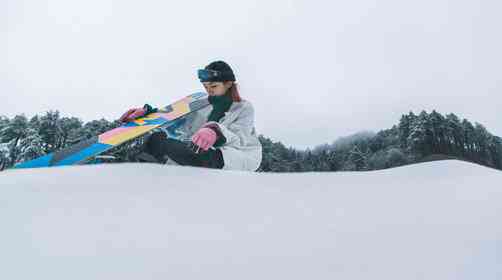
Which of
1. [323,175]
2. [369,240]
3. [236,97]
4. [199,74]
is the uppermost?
[199,74]

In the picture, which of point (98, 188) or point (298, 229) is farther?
point (98, 188)

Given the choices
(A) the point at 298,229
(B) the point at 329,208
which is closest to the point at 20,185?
(A) the point at 298,229

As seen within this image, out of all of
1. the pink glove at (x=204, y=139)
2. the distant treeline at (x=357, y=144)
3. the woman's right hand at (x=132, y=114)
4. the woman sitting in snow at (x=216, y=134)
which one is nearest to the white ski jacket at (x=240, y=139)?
the woman sitting in snow at (x=216, y=134)

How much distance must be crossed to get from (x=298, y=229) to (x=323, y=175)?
0.65m

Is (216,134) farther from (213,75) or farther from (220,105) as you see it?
(213,75)

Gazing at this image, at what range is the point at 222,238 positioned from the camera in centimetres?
60

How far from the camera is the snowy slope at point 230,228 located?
1.61 feet

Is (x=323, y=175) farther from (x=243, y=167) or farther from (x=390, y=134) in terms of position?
(x=390, y=134)

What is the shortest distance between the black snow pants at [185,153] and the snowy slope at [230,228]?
2.13ft

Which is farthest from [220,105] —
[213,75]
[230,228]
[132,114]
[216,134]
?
[230,228]

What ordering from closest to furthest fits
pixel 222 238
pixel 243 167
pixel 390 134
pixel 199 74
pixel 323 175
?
1. pixel 222 238
2. pixel 323 175
3. pixel 243 167
4. pixel 199 74
5. pixel 390 134

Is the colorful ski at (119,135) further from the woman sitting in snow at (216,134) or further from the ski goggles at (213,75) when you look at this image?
the ski goggles at (213,75)

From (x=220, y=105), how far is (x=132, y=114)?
66 centimetres

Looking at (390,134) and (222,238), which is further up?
(390,134)
